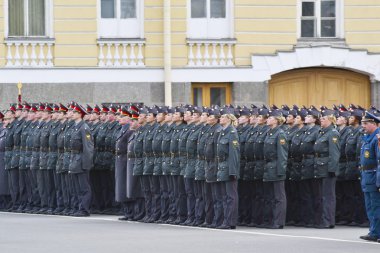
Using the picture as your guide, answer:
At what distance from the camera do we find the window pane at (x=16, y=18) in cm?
3500

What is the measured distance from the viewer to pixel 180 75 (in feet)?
115

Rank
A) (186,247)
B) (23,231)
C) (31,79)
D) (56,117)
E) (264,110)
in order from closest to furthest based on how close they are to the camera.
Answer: (186,247), (23,231), (264,110), (56,117), (31,79)

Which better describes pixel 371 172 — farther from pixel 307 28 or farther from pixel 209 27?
pixel 307 28

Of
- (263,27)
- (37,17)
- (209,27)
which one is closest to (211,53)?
(209,27)

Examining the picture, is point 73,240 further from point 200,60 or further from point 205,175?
point 200,60

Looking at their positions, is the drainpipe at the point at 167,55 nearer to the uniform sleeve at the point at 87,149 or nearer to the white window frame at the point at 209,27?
the white window frame at the point at 209,27

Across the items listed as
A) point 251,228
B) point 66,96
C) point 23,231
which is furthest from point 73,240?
point 66,96

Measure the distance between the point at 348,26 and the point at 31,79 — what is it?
23.6 feet

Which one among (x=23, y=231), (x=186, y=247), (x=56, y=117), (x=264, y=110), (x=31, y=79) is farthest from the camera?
(x=31, y=79)

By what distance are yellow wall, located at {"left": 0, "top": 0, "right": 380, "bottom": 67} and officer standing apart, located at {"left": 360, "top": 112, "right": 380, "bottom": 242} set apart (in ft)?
44.2

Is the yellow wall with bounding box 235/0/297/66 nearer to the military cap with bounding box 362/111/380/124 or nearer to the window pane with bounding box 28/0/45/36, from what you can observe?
the window pane with bounding box 28/0/45/36

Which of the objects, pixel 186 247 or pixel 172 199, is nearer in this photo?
pixel 186 247

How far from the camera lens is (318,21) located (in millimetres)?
35750

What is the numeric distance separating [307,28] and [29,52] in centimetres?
630
